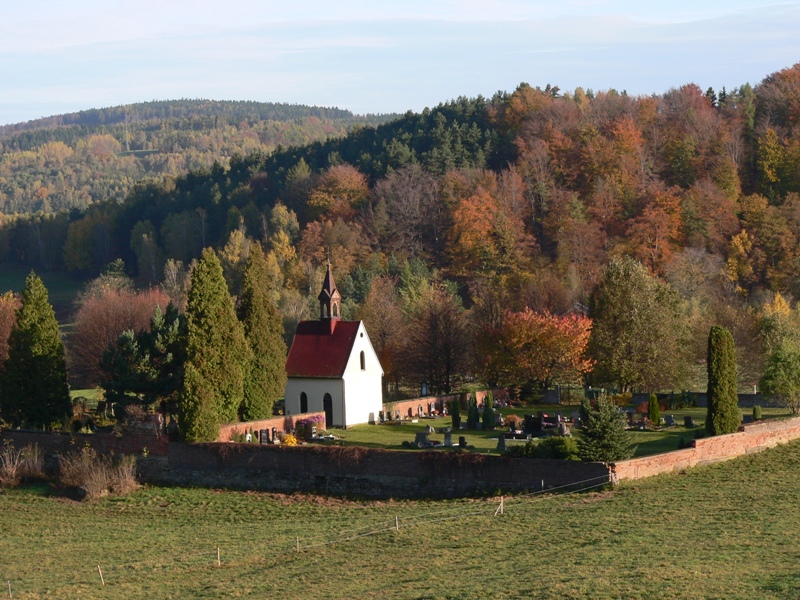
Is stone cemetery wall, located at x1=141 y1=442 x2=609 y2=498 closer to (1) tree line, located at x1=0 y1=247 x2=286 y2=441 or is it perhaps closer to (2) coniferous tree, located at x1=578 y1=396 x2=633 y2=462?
(2) coniferous tree, located at x1=578 y1=396 x2=633 y2=462

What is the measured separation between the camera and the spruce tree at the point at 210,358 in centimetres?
4184

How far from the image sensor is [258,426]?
44.2 m

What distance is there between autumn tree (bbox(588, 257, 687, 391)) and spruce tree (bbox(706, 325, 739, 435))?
15273 mm

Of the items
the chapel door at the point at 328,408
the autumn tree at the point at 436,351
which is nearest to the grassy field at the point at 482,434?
the chapel door at the point at 328,408

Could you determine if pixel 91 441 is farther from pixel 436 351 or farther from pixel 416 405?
pixel 436 351

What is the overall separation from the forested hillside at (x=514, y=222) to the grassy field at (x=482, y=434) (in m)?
6.60

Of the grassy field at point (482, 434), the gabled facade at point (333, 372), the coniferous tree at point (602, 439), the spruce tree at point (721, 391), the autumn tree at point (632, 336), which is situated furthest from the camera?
the autumn tree at point (632, 336)

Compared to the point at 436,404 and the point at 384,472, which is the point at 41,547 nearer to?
the point at 384,472

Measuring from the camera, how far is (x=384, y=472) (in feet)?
120

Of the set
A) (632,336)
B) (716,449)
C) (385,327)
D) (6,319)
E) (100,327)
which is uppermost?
(6,319)

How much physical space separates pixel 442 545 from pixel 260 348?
888 inches

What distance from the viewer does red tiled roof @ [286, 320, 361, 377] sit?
49.5m

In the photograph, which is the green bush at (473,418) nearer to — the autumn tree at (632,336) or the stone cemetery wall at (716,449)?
the autumn tree at (632,336)

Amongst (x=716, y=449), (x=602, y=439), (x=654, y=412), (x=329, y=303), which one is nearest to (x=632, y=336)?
(x=654, y=412)
